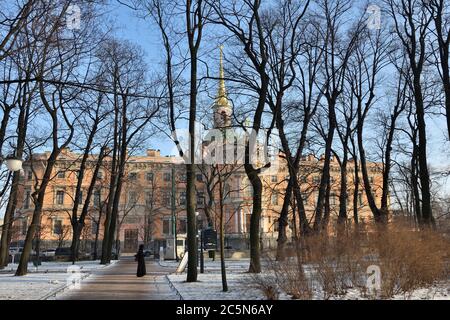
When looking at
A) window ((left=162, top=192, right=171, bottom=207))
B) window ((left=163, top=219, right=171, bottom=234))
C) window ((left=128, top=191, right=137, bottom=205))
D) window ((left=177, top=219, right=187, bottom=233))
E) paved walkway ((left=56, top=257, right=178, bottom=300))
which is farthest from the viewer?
window ((left=163, top=219, right=171, bottom=234))

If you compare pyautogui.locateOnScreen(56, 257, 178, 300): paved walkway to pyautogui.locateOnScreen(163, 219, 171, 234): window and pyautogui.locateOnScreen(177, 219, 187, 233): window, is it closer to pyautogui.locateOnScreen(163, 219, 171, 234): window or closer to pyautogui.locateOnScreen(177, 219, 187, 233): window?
pyautogui.locateOnScreen(177, 219, 187, 233): window

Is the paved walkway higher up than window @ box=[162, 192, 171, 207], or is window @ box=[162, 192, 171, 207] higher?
window @ box=[162, 192, 171, 207]

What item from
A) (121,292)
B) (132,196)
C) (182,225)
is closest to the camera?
(121,292)

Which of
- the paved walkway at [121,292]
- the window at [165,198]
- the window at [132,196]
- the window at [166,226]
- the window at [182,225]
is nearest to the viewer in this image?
the paved walkway at [121,292]

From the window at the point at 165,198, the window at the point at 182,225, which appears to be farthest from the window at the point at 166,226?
the window at the point at 165,198

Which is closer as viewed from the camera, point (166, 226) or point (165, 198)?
point (165, 198)

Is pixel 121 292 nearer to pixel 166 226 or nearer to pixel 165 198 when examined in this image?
pixel 165 198

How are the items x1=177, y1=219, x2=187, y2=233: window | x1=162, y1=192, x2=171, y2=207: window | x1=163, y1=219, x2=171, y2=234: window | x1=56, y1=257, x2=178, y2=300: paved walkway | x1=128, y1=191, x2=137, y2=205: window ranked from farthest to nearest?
x1=163, y1=219, x2=171, y2=234: window → x1=177, y1=219, x2=187, y2=233: window → x1=162, y1=192, x2=171, y2=207: window → x1=128, y1=191, x2=137, y2=205: window → x1=56, y1=257, x2=178, y2=300: paved walkway

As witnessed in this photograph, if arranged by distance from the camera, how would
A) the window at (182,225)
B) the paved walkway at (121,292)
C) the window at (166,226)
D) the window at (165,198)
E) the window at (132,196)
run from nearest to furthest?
the paved walkway at (121,292) < the window at (132,196) < the window at (165,198) < the window at (182,225) < the window at (166,226)

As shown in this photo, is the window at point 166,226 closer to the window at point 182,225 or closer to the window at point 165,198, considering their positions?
the window at point 182,225

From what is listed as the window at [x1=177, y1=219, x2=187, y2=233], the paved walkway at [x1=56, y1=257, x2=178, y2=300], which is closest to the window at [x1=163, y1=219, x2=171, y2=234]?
the window at [x1=177, y1=219, x2=187, y2=233]

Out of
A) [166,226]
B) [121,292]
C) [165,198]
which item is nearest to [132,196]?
[165,198]

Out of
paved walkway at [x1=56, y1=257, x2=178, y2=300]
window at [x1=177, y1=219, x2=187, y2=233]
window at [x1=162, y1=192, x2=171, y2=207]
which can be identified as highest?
window at [x1=162, y1=192, x2=171, y2=207]
